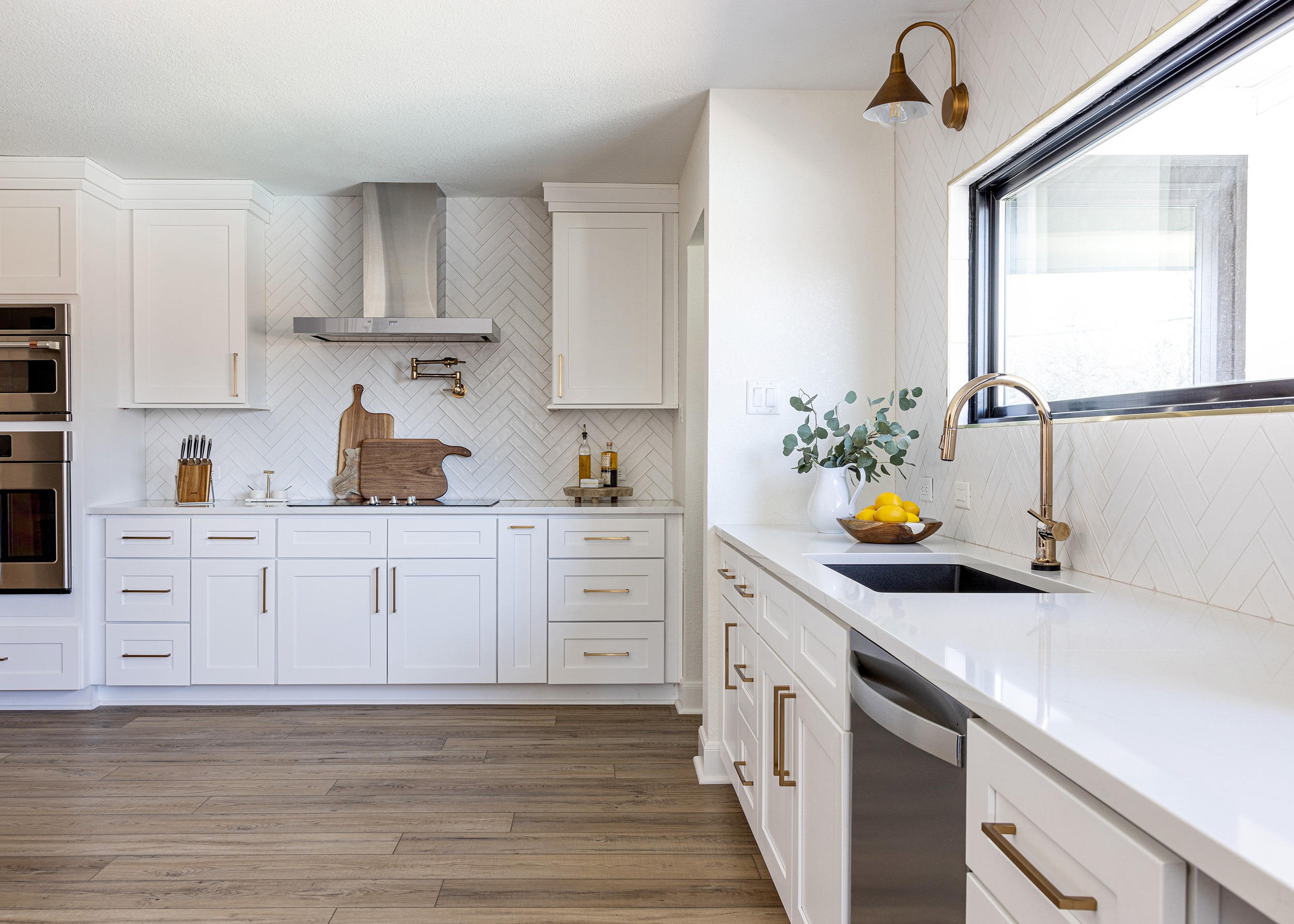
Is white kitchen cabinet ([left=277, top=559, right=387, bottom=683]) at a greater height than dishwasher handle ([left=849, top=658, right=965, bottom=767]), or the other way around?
dishwasher handle ([left=849, top=658, right=965, bottom=767])

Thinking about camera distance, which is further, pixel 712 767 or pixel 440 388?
pixel 440 388

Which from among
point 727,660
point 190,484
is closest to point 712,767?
point 727,660

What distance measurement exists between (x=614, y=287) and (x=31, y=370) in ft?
8.25

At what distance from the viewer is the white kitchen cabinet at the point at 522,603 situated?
3535 mm

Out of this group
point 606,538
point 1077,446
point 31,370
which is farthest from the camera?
point 606,538

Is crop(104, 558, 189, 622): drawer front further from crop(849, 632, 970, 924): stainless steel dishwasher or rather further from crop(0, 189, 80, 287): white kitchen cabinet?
crop(849, 632, 970, 924): stainless steel dishwasher

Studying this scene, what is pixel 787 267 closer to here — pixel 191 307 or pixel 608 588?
pixel 608 588

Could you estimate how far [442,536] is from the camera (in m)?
3.53

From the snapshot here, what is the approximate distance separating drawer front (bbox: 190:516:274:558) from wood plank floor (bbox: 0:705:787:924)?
68 cm

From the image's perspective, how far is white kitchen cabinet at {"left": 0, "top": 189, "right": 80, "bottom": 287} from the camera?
136 inches

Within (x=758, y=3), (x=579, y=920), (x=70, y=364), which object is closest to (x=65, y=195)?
(x=70, y=364)

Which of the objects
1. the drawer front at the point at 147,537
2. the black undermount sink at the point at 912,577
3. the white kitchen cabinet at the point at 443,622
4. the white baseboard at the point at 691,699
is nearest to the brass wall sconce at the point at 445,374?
the white kitchen cabinet at the point at 443,622

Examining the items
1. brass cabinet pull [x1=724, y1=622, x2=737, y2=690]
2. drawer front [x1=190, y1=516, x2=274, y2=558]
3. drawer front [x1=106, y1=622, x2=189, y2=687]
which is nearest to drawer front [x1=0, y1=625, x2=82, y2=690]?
drawer front [x1=106, y1=622, x2=189, y2=687]

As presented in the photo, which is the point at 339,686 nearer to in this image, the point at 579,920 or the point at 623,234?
the point at 579,920
